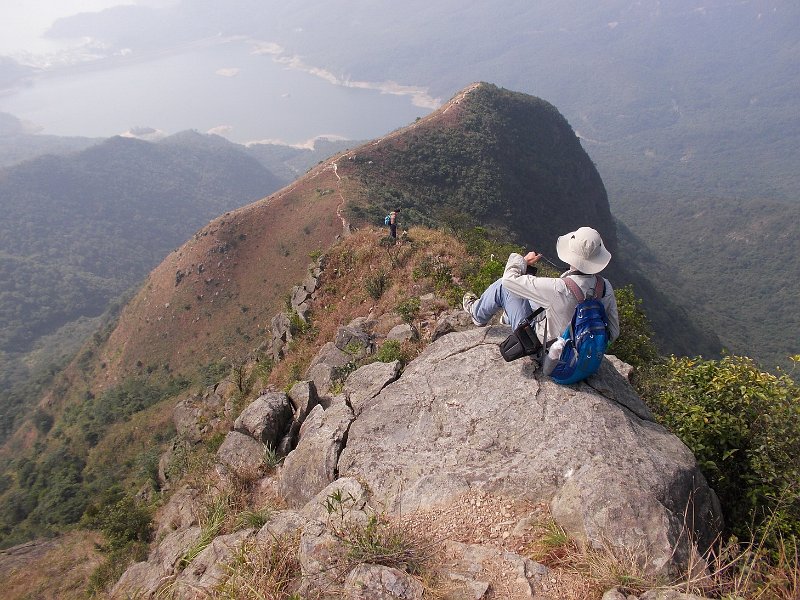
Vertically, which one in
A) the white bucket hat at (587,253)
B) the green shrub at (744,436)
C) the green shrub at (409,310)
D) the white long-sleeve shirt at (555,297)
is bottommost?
the green shrub at (409,310)

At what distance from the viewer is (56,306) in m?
112

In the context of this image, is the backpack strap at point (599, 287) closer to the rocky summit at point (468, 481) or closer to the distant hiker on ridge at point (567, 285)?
the distant hiker on ridge at point (567, 285)

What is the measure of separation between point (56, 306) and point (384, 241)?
425 feet

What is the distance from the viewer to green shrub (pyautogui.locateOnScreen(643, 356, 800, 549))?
13.1 ft

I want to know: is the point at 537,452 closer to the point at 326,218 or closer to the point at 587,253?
the point at 587,253

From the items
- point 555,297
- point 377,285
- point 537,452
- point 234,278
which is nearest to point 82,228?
point 234,278

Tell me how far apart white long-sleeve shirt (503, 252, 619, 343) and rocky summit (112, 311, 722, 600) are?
743mm

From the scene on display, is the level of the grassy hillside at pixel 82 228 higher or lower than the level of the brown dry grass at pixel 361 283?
lower

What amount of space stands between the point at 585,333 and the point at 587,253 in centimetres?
77

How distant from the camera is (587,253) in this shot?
421 centimetres

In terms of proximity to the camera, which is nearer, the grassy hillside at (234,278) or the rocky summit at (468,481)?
the rocky summit at (468,481)

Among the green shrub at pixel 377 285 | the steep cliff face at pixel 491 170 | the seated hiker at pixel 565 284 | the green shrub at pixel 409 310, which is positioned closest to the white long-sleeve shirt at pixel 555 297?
the seated hiker at pixel 565 284

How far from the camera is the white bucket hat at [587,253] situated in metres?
4.19

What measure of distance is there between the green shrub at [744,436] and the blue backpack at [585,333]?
125 centimetres
